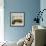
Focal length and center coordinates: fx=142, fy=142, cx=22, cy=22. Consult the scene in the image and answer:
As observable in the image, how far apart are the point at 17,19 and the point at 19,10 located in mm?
395

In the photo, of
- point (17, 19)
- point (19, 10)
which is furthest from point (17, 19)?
point (19, 10)

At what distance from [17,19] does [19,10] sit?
395 mm

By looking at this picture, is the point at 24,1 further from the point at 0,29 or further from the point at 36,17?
the point at 0,29

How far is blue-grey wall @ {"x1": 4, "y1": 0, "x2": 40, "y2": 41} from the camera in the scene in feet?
19.7

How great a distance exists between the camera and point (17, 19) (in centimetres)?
607

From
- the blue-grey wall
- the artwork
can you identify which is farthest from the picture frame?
the blue-grey wall

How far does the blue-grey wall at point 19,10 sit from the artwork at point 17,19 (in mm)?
128

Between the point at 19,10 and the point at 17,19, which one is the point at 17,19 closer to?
the point at 17,19

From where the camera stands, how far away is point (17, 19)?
239 inches

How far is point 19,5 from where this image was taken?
6051mm

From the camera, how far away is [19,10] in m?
6.06

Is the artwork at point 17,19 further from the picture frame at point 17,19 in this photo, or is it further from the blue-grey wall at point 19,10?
the blue-grey wall at point 19,10

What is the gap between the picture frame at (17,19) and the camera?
19.9 ft

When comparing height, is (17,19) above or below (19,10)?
below
